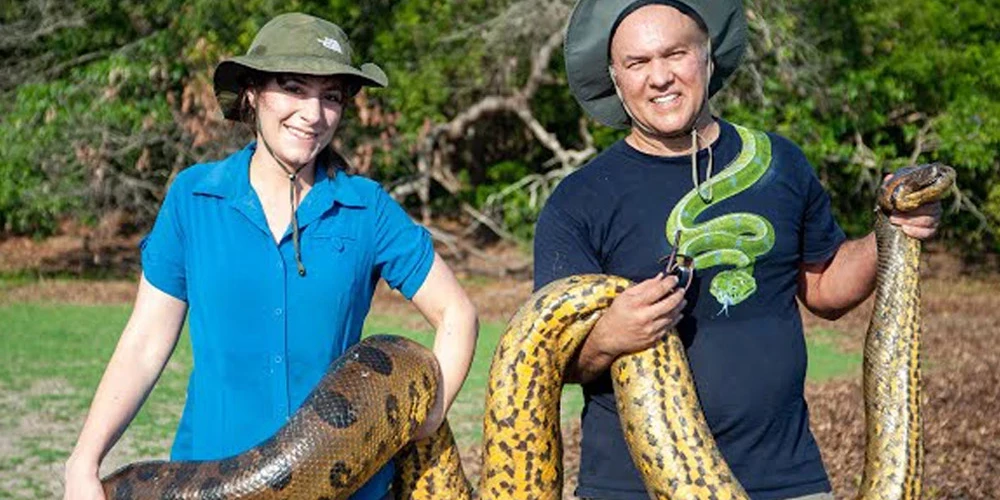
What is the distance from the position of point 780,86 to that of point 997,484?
43.6ft

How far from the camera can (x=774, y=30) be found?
821 inches

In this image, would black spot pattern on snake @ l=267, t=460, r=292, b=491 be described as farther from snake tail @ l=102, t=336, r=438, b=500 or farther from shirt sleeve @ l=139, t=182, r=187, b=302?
shirt sleeve @ l=139, t=182, r=187, b=302

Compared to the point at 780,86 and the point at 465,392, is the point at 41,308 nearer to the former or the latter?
the point at 465,392

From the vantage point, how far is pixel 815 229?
4070 mm

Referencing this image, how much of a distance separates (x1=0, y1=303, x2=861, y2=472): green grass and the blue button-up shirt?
6.59 meters

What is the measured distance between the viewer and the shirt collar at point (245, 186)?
369 cm

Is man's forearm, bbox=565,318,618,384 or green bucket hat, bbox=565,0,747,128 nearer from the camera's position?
man's forearm, bbox=565,318,618,384

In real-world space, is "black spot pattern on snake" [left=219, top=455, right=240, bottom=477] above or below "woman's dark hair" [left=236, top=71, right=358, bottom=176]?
below

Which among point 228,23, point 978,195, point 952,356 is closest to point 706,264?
point 952,356

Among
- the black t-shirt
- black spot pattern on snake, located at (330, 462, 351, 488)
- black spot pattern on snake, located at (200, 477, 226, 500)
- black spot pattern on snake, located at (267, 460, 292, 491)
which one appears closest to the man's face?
the black t-shirt

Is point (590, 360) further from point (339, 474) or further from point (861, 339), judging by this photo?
point (861, 339)

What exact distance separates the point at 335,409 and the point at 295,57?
0.90 metres

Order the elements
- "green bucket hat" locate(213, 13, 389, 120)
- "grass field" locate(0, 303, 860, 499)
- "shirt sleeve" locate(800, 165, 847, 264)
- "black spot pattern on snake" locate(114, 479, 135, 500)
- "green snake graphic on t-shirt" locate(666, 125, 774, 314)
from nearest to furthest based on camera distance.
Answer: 1. "black spot pattern on snake" locate(114, 479, 135, 500)
2. "green bucket hat" locate(213, 13, 389, 120)
3. "green snake graphic on t-shirt" locate(666, 125, 774, 314)
4. "shirt sleeve" locate(800, 165, 847, 264)
5. "grass field" locate(0, 303, 860, 499)

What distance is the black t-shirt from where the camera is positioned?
12.7ft
